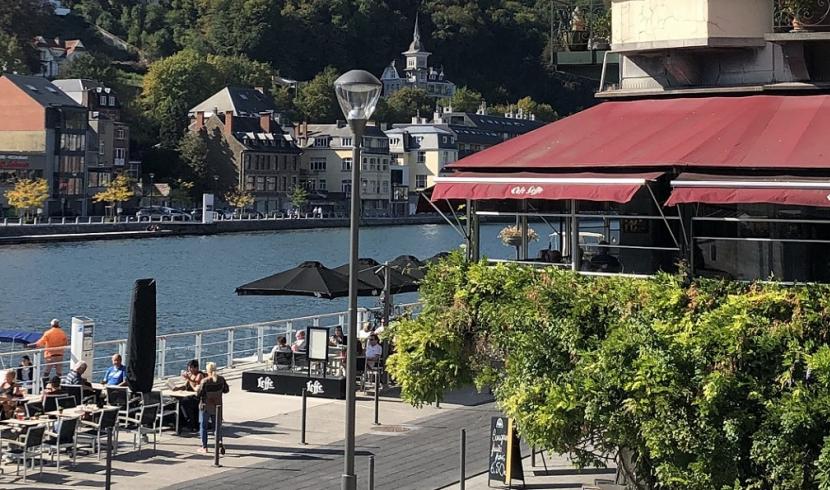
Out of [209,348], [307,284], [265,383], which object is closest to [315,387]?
[265,383]

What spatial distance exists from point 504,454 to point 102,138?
455 ft

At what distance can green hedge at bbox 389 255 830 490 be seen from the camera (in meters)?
12.8

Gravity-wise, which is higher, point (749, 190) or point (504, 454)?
point (749, 190)

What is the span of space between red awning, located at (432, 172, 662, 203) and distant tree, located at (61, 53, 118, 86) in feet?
532

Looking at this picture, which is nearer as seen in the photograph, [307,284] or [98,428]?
[98,428]

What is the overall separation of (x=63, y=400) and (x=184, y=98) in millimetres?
159602

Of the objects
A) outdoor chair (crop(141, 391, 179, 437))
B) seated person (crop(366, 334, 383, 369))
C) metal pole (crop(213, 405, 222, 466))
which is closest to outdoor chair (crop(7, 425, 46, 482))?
metal pole (crop(213, 405, 222, 466))

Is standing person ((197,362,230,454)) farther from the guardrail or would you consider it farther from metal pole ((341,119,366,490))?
metal pole ((341,119,366,490))

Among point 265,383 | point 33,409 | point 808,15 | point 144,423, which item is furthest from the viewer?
point 265,383

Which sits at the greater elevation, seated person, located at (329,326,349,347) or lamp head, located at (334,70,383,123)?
lamp head, located at (334,70,383,123)

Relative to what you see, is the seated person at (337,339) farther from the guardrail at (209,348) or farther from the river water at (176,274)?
the river water at (176,274)

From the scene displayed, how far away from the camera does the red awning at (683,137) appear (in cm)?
1388

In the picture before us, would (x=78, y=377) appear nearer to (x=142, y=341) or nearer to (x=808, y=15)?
(x=142, y=341)

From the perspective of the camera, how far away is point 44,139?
141 m
